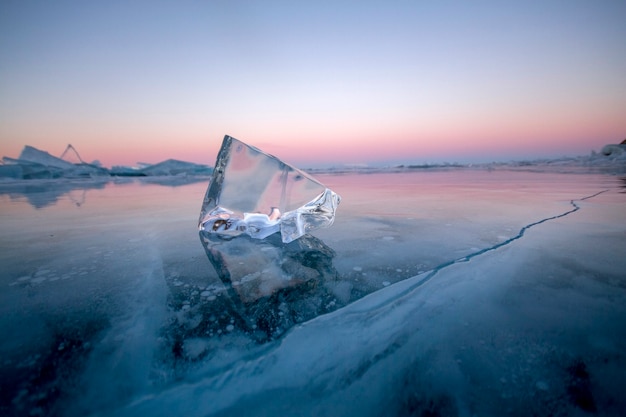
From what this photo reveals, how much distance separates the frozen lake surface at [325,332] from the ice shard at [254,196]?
23.3 inches

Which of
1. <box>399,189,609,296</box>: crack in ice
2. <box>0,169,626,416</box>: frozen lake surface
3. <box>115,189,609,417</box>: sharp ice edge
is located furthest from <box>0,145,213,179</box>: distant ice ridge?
<box>399,189,609,296</box>: crack in ice

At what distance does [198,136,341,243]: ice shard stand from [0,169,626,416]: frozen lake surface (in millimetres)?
592

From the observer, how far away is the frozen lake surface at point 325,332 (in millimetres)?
730

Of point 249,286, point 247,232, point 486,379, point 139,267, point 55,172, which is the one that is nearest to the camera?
point 486,379

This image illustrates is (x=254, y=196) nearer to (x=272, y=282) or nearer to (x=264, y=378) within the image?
(x=272, y=282)

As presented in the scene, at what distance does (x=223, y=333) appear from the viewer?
983mm

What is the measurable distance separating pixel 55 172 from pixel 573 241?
69.3 feet

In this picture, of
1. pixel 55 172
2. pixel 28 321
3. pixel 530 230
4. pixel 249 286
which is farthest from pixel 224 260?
pixel 55 172

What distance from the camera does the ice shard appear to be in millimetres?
2455

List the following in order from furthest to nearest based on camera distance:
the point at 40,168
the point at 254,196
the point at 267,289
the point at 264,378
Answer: the point at 40,168
the point at 254,196
the point at 267,289
the point at 264,378

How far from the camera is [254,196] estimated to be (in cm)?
247

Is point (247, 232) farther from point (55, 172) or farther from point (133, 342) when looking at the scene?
point (55, 172)

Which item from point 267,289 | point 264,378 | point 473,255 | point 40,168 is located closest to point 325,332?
point 264,378

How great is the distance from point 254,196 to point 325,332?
1711 millimetres
